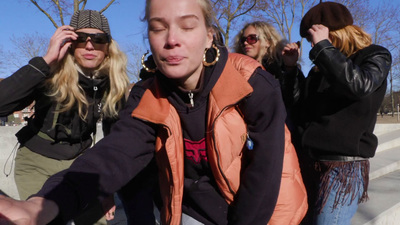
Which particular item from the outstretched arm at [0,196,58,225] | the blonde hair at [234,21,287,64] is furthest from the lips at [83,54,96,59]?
the outstretched arm at [0,196,58,225]

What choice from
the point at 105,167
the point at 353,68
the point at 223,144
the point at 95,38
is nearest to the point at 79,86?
the point at 95,38

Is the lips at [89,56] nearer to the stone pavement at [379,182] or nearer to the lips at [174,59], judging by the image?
the stone pavement at [379,182]

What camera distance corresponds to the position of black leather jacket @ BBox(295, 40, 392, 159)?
1760 mm

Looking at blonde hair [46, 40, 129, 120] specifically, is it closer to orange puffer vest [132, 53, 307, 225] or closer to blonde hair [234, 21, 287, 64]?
orange puffer vest [132, 53, 307, 225]

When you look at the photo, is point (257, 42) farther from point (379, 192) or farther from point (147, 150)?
point (379, 192)

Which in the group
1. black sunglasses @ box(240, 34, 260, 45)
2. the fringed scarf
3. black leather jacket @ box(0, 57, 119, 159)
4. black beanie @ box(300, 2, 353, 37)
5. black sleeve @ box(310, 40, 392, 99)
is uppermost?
black beanie @ box(300, 2, 353, 37)

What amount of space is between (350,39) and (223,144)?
125 cm

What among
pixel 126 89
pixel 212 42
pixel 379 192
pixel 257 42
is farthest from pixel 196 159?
Result: pixel 379 192

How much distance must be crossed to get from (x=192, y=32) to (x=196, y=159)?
0.63 meters

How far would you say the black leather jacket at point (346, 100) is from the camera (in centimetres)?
176

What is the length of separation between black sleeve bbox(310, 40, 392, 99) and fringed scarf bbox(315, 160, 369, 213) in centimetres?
45

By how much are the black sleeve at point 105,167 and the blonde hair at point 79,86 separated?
0.87 metres

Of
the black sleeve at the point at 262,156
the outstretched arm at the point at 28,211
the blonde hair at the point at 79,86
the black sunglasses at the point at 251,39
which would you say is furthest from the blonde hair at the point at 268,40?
the outstretched arm at the point at 28,211

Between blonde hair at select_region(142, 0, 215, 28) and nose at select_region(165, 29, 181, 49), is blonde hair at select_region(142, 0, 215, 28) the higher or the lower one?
the higher one
